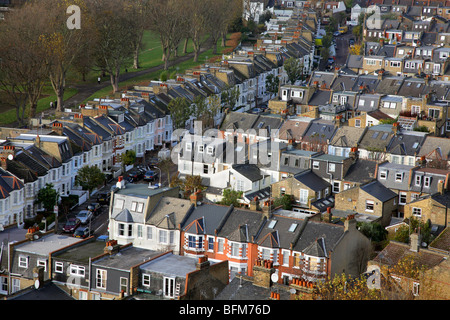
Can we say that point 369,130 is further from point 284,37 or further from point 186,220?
point 284,37

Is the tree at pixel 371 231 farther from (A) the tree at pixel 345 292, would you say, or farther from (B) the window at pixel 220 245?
(A) the tree at pixel 345 292

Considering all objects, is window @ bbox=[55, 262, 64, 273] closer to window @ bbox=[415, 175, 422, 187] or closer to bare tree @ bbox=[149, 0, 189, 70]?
window @ bbox=[415, 175, 422, 187]

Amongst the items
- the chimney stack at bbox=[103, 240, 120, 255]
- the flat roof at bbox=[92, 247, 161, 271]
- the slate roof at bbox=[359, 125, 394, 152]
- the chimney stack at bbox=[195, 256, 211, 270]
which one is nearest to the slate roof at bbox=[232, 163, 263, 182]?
the slate roof at bbox=[359, 125, 394, 152]

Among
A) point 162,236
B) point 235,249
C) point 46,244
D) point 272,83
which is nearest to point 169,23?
point 272,83

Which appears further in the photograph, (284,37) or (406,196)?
(284,37)

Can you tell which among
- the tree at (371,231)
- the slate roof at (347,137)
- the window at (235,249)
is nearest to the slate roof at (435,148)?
the slate roof at (347,137)

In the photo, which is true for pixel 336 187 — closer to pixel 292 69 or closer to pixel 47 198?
pixel 47 198

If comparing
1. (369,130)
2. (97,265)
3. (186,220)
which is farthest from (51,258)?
(369,130)

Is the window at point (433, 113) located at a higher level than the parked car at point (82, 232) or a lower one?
higher
